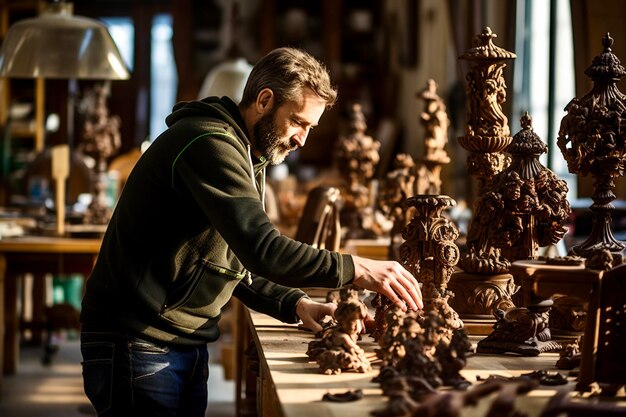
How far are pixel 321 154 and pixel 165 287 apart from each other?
9.86 m

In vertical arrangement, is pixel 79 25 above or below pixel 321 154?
above

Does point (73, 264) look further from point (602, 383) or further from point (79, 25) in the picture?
point (602, 383)

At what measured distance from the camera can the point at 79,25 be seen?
539 cm

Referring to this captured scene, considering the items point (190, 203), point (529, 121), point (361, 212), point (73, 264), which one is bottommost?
point (73, 264)

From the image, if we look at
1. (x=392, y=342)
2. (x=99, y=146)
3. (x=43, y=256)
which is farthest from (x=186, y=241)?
(x=99, y=146)

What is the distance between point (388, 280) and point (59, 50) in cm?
301

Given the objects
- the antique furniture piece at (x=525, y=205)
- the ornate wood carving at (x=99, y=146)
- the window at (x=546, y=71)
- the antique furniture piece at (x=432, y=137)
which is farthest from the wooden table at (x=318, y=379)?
the window at (x=546, y=71)

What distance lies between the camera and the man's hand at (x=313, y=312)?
3.05 m

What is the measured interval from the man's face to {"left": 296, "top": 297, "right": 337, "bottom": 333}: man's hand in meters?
0.40

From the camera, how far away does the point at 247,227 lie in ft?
8.80

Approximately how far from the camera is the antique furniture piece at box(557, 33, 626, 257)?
2.88 m

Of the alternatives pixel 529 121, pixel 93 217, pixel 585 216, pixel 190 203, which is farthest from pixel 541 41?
pixel 190 203

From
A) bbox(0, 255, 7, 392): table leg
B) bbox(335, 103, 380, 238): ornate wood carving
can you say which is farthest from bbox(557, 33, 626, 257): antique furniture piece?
bbox(0, 255, 7, 392): table leg

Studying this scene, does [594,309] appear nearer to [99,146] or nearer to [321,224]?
[321,224]
